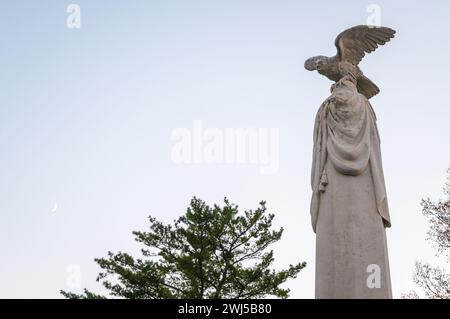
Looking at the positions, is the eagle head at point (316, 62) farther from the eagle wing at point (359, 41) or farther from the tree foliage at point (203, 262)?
the tree foliage at point (203, 262)

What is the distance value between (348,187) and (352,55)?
2443mm

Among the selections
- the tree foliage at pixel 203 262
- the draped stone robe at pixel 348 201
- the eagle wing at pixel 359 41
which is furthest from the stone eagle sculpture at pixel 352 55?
the tree foliage at pixel 203 262

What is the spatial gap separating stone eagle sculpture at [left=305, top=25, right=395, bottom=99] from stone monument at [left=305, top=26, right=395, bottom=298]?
15 mm

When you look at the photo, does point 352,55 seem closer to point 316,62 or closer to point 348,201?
point 316,62

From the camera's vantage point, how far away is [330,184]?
701 cm

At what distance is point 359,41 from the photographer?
8203 millimetres

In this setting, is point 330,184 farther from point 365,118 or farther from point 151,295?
point 151,295

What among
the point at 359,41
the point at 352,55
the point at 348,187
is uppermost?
the point at 359,41

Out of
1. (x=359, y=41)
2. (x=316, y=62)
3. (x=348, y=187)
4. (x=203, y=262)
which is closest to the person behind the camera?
(x=348, y=187)

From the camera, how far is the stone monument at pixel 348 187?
6301mm

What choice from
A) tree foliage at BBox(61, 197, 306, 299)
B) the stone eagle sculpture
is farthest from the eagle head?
tree foliage at BBox(61, 197, 306, 299)

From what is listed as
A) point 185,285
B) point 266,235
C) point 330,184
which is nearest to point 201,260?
point 185,285

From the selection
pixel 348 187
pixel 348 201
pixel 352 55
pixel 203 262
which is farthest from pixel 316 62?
pixel 203 262

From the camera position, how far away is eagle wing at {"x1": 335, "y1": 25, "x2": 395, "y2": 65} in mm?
8070
